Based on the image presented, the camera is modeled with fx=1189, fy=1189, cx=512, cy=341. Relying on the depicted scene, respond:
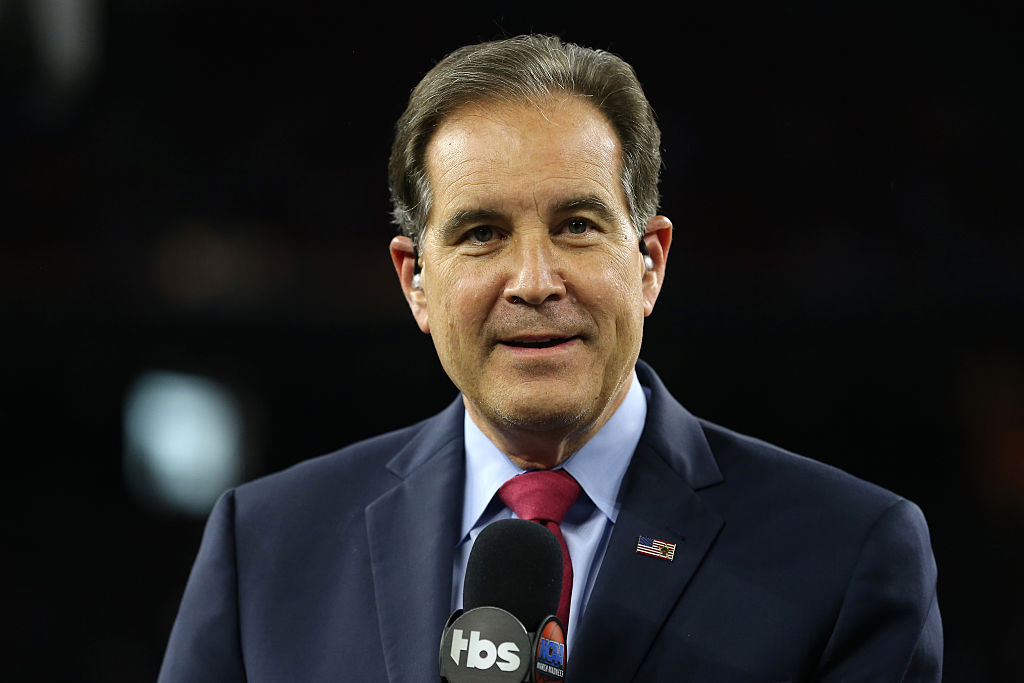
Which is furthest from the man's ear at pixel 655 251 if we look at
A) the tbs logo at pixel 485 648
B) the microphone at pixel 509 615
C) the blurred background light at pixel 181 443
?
the blurred background light at pixel 181 443

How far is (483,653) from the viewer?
1.10 m

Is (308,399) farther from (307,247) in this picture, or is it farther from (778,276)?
(778,276)

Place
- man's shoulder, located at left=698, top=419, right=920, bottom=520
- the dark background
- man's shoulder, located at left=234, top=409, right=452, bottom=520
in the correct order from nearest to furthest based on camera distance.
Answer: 1. man's shoulder, located at left=698, top=419, right=920, bottom=520
2. man's shoulder, located at left=234, top=409, right=452, bottom=520
3. the dark background

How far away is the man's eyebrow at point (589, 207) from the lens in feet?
4.99

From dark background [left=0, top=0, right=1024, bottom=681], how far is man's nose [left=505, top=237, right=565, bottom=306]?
11.7 ft

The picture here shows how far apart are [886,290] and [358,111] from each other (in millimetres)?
2612

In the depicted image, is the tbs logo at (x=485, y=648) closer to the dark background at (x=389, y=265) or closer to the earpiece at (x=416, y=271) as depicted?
the earpiece at (x=416, y=271)

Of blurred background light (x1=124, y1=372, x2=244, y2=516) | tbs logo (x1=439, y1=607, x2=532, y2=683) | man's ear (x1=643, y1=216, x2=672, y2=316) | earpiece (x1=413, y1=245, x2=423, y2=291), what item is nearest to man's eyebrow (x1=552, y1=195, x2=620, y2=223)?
man's ear (x1=643, y1=216, x2=672, y2=316)

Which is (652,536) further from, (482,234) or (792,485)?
(482,234)

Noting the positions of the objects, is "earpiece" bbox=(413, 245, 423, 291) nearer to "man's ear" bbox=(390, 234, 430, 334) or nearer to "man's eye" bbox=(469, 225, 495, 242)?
"man's ear" bbox=(390, 234, 430, 334)

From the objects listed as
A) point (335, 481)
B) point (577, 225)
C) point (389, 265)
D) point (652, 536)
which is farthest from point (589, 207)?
point (389, 265)

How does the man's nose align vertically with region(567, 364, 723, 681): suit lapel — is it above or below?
above

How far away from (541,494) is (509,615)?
0.50 meters

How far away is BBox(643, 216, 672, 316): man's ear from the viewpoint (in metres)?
1.68
